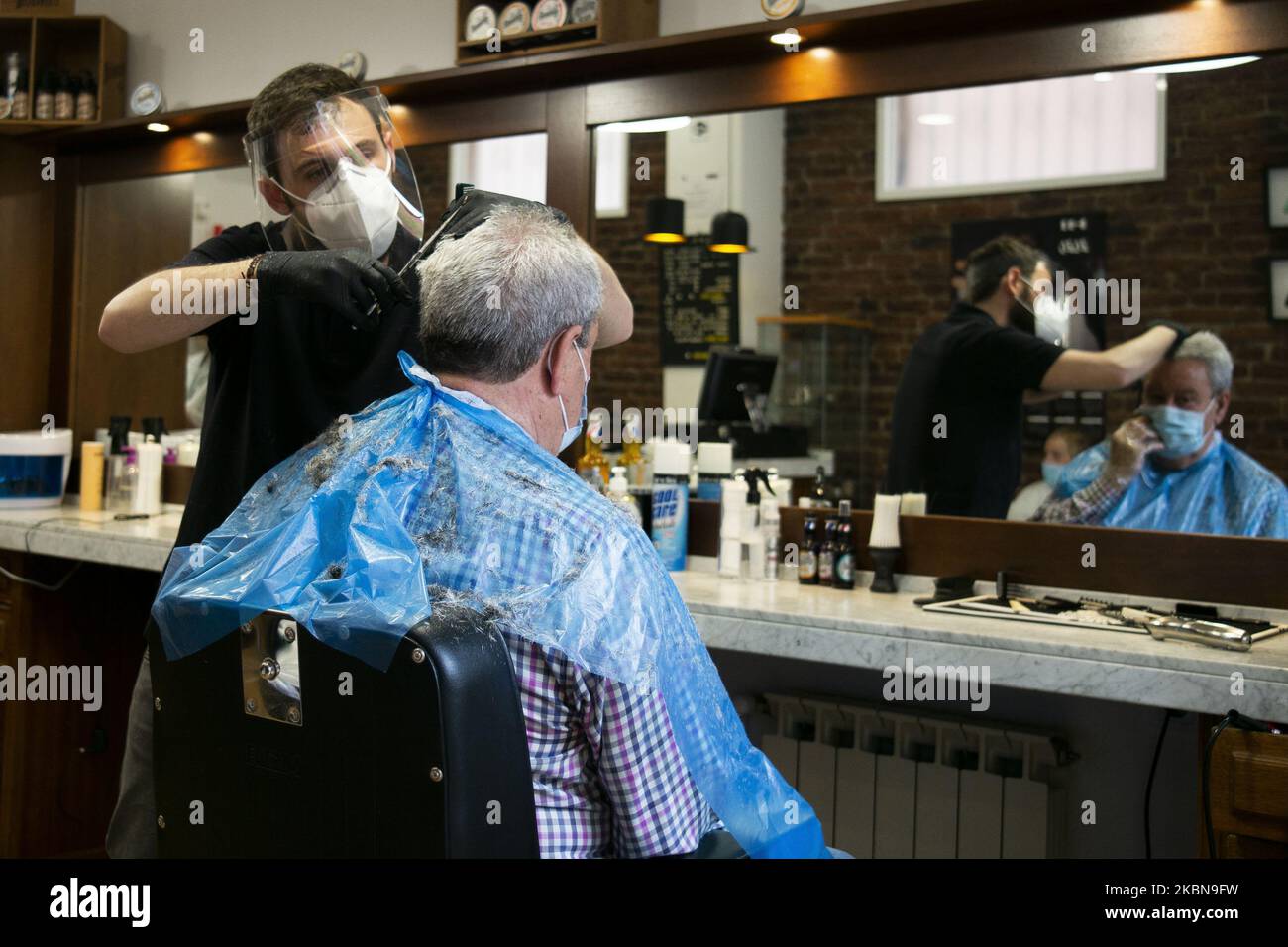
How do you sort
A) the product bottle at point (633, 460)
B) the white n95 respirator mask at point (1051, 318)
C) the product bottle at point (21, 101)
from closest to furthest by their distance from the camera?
the white n95 respirator mask at point (1051, 318), the product bottle at point (633, 460), the product bottle at point (21, 101)

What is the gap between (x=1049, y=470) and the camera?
2.58m

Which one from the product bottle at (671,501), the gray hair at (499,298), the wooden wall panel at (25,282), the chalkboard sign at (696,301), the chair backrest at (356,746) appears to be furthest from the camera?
the wooden wall panel at (25,282)

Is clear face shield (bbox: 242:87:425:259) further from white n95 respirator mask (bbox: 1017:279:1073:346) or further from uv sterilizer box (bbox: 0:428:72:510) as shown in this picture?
uv sterilizer box (bbox: 0:428:72:510)

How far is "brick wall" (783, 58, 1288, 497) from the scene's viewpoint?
2469 mm

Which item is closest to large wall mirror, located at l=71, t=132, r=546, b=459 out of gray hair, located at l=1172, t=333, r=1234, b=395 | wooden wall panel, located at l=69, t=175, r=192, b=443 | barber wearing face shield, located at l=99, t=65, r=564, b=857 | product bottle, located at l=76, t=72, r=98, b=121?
wooden wall panel, located at l=69, t=175, r=192, b=443

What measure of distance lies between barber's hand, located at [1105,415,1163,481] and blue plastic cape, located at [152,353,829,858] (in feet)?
4.77

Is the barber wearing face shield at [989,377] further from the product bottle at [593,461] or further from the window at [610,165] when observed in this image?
the window at [610,165]

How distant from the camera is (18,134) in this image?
4.03 metres

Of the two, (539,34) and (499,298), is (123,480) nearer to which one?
(539,34)

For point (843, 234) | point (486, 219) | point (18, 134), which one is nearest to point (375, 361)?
point (486, 219)

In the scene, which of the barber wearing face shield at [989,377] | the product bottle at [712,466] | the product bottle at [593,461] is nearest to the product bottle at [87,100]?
the product bottle at [593,461]

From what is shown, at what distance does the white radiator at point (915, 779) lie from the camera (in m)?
2.58

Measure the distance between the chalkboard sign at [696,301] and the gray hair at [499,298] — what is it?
2.11 metres
